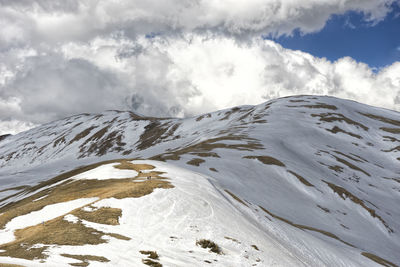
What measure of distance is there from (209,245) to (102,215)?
832 centimetres

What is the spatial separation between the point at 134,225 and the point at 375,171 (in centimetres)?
10276

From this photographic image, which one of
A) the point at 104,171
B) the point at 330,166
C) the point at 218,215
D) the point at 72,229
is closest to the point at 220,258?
the point at 218,215

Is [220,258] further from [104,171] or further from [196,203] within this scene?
[104,171]

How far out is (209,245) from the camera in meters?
19.6

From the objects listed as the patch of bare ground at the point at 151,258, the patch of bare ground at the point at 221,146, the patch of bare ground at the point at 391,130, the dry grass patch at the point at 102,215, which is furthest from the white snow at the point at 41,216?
the patch of bare ground at the point at 391,130

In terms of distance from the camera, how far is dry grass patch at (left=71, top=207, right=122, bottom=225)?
20.9 metres

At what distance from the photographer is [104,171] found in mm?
45969

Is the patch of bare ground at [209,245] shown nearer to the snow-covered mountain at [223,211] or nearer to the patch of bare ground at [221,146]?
the snow-covered mountain at [223,211]

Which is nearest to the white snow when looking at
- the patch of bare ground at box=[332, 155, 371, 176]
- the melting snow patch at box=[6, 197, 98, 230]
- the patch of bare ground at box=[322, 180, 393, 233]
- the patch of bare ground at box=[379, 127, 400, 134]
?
the melting snow patch at box=[6, 197, 98, 230]

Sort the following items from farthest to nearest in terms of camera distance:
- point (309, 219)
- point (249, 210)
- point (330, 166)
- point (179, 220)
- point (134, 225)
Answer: point (330, 166) < point (309, 219) < point (249, 210) < point (179, 220) < point (134, 225)

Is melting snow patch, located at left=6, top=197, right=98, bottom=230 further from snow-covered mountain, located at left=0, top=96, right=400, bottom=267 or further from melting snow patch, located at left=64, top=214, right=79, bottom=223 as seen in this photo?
melting snow patch, located at left=64, top=214, right=79, bottom=223

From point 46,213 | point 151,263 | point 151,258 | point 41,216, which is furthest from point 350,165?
point 151,263

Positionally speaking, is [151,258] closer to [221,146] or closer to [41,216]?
[41,216]

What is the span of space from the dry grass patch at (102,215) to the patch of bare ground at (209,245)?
20.2ft
